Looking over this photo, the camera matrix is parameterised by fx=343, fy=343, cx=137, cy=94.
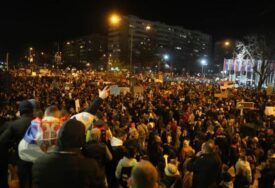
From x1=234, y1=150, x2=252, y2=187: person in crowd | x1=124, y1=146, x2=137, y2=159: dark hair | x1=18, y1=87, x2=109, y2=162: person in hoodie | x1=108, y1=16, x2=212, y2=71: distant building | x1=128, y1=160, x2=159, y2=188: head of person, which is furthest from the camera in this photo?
x1=108, y1=16, x2=212, y2=71: distant building

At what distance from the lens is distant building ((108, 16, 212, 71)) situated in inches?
4392

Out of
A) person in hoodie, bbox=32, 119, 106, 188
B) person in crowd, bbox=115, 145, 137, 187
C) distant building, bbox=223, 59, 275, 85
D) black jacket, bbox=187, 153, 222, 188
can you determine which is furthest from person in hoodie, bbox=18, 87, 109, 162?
A: distant building, bbox=223, 59, 275, 85

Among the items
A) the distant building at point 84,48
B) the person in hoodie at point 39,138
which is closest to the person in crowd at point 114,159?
the person in hoodie at point 39,138

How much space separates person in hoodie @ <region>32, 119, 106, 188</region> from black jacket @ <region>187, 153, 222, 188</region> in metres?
2.84

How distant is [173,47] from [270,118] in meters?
125

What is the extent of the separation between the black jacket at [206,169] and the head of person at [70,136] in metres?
2.98

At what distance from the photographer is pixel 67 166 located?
2932 millimetres

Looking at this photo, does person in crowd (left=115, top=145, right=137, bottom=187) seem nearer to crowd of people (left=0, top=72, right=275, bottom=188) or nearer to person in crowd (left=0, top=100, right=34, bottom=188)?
crowd of people (left=0, top=72, right=275, bottom=188)

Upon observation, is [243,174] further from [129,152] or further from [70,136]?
[70,136]

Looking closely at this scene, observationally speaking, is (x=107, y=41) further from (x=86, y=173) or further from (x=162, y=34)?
(x=86, y=173)

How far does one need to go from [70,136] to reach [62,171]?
1.01ft

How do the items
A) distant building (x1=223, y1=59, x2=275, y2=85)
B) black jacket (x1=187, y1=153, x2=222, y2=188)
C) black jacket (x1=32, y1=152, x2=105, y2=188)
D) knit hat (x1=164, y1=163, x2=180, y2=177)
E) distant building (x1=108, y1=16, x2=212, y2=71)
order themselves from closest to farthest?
black jacket (x1=32, y1=152, x2=105, y2=188) → black jacket (x1=187, y1=153, x2=222, y2=188) → knit hat (x1=164, y1=163, x2=180, y2=177) → distant building (x1=223, y1=59, x2=275, y2=85) → distant building (x1=108, y1=16, x2=212, y2=71)

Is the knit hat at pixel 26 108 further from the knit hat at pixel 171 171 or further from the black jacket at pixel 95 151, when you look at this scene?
the knit hat at pixel 171 171

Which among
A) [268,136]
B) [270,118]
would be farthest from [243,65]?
[268,136]
